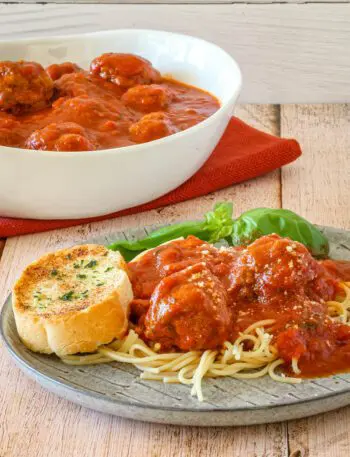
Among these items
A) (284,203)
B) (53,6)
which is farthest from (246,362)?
(53,6)

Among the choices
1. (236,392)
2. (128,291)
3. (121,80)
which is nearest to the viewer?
(236,392)

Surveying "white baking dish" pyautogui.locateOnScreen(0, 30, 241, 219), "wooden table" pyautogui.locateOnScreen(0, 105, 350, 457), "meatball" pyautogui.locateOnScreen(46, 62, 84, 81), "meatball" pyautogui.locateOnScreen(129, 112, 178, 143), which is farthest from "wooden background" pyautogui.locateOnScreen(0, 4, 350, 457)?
"meatball" pyautogui.locateOnScreen(46, 62, 84, 81)

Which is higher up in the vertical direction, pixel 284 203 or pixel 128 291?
pixel 128 291

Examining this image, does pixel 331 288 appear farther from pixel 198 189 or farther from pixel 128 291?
pixel 198 189

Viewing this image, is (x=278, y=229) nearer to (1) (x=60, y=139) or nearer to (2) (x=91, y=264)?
(2) (x=91, y=264)

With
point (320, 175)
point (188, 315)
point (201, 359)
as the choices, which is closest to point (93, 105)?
point (320, 175)

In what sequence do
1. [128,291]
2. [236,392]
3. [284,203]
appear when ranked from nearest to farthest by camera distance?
[236,392] < [128,291] < [284,203]

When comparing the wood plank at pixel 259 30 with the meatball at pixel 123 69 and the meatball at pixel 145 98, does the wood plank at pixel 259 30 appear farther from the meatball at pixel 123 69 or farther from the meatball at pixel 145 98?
the meatball at pixel 145 98
